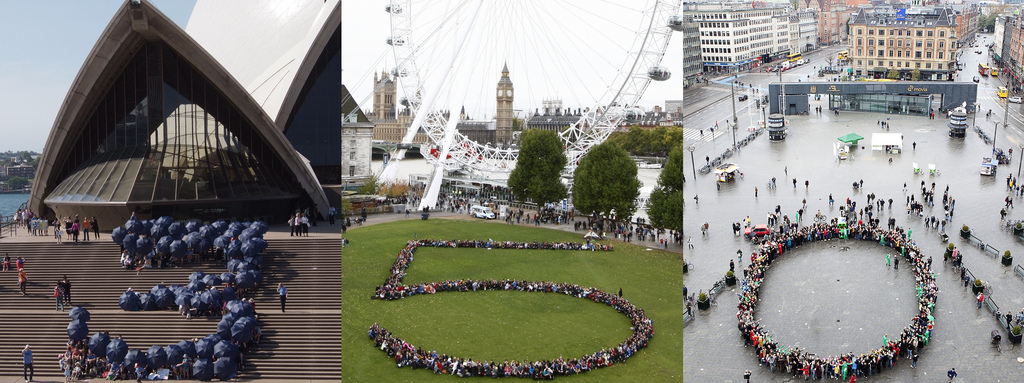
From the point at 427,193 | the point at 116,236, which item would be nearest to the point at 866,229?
the point at 427,193

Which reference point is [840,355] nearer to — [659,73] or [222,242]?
[659,73]

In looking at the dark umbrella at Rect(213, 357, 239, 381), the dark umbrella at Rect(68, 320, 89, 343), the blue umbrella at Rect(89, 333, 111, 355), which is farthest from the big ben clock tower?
the dark umbrella at Rect(68, 320, 89, 343)

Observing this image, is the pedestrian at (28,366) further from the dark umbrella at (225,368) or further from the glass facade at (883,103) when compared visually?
the glass facade at (883,103)

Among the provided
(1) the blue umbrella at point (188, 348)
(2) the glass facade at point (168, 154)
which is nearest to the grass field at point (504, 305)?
(1) the blue umbrella at point (188, 348)

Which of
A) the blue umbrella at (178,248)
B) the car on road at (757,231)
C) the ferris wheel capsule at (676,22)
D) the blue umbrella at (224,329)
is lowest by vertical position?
the blue umbrella at (224,329)

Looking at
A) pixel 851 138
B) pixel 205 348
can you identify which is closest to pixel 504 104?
pixel 205 348

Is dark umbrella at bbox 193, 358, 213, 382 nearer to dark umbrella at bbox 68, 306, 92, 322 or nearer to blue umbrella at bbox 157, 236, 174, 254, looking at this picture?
dark umbrella at bbox 68, 306, 92, 322

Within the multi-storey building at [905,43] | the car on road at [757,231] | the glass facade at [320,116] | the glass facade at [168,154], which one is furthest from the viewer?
the multi-storey building at [905,43]
